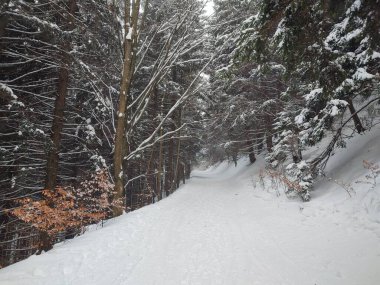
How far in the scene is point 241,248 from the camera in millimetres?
6723

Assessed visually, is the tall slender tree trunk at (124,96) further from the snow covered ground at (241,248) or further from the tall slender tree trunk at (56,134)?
the tall slender tree trunk at (56,134)

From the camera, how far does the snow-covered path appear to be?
192 inches

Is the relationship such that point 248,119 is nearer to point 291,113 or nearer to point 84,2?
point 291,113

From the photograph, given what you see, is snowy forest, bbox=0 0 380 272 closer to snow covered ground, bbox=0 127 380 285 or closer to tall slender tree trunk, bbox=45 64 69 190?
tall slender tree trunk, bbox=45 64 69 190

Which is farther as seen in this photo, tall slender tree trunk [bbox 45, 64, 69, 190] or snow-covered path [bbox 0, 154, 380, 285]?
tall slender tree trunk [bbox 45, 64, 69, 190]

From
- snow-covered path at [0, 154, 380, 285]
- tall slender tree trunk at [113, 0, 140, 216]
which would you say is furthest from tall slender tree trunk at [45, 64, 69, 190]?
snow-covered path at [0, 154, 380, 285]

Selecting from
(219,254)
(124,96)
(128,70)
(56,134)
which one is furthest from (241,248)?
(56,134)

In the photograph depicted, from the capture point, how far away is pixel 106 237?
7.06 metres

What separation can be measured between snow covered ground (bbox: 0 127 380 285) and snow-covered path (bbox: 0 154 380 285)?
0.06 feet

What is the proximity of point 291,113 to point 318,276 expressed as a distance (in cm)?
990

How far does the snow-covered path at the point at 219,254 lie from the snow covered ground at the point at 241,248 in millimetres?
17

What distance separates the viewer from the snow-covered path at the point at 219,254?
4879mm

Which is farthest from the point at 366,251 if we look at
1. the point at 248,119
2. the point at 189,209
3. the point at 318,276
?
the point at 248,119

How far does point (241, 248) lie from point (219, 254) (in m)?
0.66
